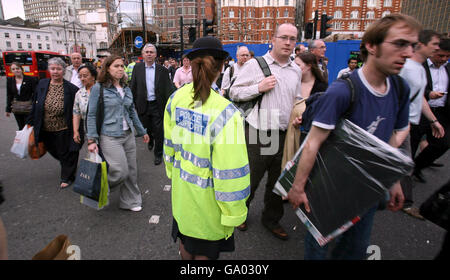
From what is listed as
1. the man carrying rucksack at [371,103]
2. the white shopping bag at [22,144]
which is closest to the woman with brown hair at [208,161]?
the man carrying rucksack at [371,103]

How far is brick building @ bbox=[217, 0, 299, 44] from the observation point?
7625 cm

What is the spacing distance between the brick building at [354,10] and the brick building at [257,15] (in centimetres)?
1164

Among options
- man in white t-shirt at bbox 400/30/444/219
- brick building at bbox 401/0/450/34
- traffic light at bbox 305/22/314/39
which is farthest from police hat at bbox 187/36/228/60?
brick building at bbox 401/0/450/34

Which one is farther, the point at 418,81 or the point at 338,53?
the point at 338,53

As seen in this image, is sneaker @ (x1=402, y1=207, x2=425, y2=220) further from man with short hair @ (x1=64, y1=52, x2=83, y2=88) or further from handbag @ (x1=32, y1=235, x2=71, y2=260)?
man with short hair @ (x1=64, y1=52, x2=83, y2=88)

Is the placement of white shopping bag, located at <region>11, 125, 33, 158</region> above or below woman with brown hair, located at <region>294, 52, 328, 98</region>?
below

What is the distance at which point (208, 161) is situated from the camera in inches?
63.1

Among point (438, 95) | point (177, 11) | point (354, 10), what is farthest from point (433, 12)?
point (177, 11)

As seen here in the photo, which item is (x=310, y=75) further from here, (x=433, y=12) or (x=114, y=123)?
(x=433, y=12)

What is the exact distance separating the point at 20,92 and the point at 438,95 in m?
7.52

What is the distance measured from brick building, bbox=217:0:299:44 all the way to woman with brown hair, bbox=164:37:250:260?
260ft

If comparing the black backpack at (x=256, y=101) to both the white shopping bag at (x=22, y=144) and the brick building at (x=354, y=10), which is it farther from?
the brick building at (x=354, y=10)
